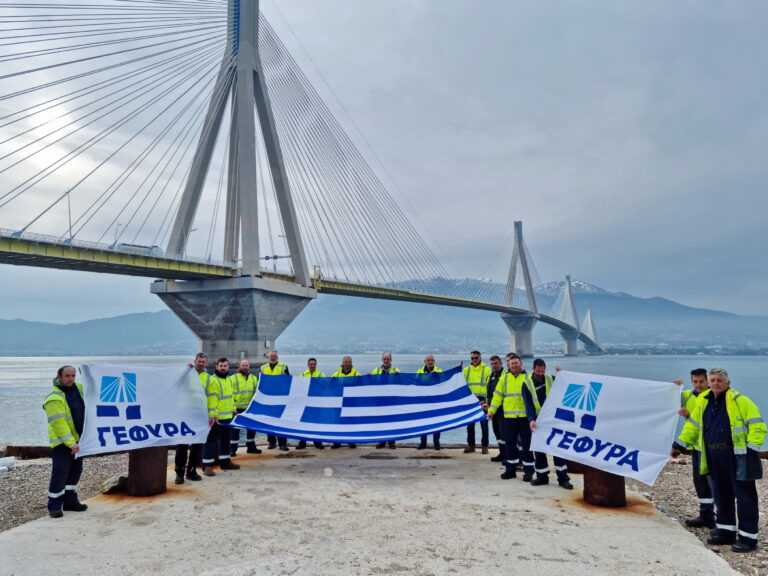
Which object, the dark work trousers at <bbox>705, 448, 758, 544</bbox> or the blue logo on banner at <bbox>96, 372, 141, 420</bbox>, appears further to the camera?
the blue logo on banner at <bbox>96, 372, 141, 420</bbox>

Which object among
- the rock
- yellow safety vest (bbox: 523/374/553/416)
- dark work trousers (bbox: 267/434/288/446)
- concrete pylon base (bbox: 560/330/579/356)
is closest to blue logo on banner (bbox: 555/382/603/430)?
yellow safety vest (bbox: 523/374/553/416)

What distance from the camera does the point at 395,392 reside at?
29.3ft

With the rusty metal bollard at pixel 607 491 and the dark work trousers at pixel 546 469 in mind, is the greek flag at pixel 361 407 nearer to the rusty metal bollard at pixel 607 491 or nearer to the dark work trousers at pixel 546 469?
the dark work trousers at pixel 546 469

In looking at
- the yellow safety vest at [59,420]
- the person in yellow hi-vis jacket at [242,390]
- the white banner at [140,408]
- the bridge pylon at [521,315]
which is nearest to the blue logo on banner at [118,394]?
the white banner at [140,408]

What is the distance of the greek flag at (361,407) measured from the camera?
813cm

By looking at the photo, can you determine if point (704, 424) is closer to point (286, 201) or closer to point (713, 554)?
point (713, 554)

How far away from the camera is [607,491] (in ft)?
19.9

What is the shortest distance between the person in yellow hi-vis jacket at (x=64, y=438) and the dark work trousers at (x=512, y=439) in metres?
5.59

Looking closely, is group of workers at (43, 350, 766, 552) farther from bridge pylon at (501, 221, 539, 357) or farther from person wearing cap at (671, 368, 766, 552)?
bridge pylon at (501, 221, 539, 357)

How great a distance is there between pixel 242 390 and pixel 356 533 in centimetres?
432

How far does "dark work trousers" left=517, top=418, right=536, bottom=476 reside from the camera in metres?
7.18

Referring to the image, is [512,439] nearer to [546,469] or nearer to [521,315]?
[546,469]

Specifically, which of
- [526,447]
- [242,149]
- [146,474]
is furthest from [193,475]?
[242,149]

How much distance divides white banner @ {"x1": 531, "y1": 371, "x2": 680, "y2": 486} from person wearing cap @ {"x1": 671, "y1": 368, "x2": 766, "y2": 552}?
412 mm
